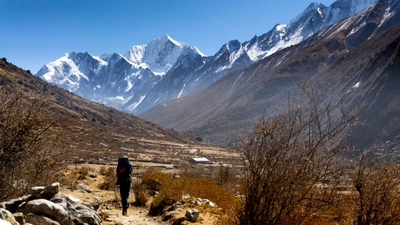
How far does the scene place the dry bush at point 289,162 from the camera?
16.1 feet

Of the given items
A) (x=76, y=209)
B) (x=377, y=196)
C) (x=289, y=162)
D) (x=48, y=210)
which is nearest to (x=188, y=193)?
(x=76, y=209)

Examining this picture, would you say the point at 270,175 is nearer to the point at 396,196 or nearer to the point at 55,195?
the point at 396,196

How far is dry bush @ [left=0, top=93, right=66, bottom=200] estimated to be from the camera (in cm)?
701

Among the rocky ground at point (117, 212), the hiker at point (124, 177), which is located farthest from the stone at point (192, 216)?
the hiker at point (124, 177)

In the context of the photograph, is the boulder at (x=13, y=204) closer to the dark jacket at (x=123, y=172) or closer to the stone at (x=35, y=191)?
the stone at (x=35, y=191)

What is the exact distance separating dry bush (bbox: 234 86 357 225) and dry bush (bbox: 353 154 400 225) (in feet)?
4.90

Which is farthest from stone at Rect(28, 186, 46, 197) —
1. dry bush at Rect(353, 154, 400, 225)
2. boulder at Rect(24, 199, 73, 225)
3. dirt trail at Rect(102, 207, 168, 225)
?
dry bush at Rect(353, 154, 400, 225)

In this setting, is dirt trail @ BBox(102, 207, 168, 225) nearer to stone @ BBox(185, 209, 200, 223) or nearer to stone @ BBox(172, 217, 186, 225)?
stone @ BBox(172, 217, 186, 225)

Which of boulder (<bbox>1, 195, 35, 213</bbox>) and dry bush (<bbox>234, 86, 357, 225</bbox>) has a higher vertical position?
dry bush (<bbox>234, 86, 357, 225</bbox>)

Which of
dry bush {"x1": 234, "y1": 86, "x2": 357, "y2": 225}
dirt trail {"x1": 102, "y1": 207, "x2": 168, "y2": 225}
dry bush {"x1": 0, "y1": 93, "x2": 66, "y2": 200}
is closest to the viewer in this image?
dry bush {"x1": 234, "y1": 86, "x2": 357, "y2": 225}

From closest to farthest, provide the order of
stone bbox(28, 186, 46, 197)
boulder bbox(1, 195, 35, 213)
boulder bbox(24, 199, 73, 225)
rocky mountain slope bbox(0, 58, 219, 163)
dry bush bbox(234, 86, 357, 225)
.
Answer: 1. dry bush bbox(234, 86, 357, 225)
2. boulder bbox(24, 199, 73, 225)
3. boulder bbox(1, 195, 35, 213)
4. stone bbox(28, 186, 46, 197)
5. rocky mountain slope bbox(0, 58, 219, 163)

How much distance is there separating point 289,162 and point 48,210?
13.5 ft

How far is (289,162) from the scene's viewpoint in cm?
492

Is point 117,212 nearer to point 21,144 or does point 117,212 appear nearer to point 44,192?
point 44,192
